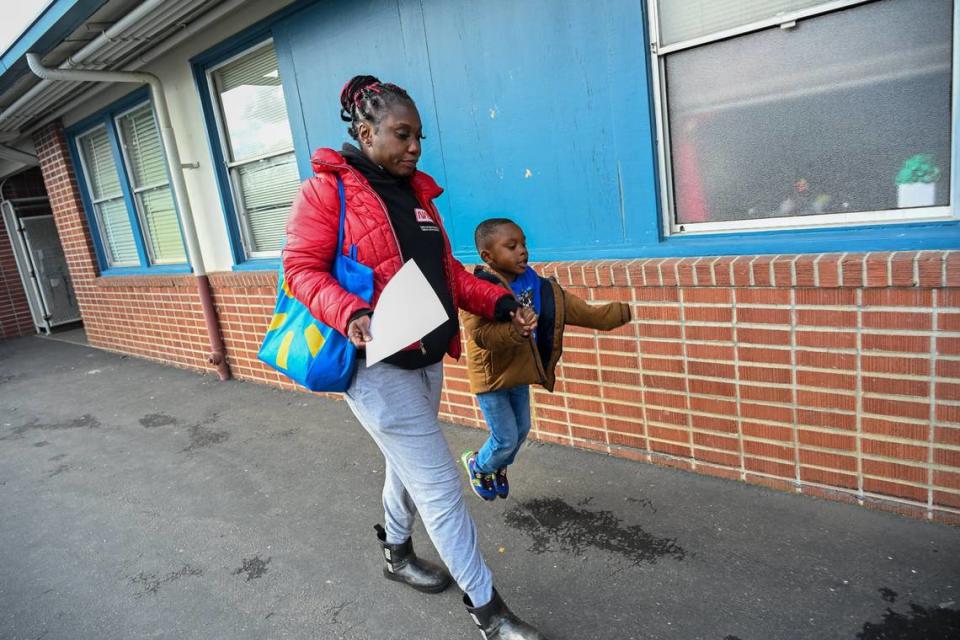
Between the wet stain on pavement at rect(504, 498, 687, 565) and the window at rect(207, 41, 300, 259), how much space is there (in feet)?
11.5

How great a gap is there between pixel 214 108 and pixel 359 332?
479cm

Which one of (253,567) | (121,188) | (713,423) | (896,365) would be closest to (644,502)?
(713,423)

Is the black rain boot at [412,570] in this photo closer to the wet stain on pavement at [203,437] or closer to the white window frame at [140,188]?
the wet stain on pavement at [203,437]

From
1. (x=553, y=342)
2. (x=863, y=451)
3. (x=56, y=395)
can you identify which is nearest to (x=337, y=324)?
(x=553, y=342)

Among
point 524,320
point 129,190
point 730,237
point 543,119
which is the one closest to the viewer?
point 524,320

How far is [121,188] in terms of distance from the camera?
7328mm

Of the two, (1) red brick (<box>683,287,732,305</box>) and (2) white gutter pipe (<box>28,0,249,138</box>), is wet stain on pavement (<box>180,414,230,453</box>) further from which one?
(1) red brick (<box>683,287,732,305</box>)

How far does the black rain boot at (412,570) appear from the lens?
2531 millimetres

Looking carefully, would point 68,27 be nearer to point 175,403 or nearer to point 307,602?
point 175,403

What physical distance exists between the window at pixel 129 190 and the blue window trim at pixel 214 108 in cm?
123

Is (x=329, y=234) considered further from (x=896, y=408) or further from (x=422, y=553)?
(x=896, y=408)

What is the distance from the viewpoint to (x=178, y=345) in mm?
6961

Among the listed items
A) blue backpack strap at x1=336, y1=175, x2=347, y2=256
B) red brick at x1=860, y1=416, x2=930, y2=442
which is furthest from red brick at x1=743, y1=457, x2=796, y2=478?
blue backpack strap at x1=336, y1=175, x2=347, y2=256

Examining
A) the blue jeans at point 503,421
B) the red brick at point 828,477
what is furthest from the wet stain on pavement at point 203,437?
the red brick at point 828,477
